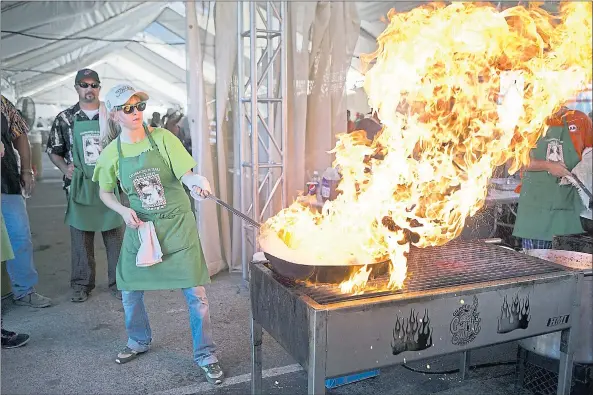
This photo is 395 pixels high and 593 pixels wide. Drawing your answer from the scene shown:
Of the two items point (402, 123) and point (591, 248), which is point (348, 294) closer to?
point (402, 123)

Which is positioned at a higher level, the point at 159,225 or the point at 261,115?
the point at 261,115

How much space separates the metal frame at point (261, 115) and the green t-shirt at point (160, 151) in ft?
6.21

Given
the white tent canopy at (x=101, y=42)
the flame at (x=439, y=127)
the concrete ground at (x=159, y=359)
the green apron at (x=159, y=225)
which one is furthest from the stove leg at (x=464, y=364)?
the white tent canopy at (x=101, y=42)

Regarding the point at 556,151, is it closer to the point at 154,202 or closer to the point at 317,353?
the point at 317,353

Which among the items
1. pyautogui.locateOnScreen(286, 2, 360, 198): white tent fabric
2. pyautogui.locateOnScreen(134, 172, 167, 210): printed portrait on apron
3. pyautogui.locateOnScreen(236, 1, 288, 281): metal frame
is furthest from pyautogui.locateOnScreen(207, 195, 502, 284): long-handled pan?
pyautogui.locateOnScreen(286, 2, 360, 198): white tent fabric

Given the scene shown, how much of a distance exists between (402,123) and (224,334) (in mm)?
2360

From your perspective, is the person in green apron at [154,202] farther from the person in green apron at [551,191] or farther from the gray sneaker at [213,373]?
the person in green apron at [551,191]

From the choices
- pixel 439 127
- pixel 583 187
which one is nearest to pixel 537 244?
pixel 583 187

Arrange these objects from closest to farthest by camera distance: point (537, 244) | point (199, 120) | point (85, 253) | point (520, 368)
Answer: point (520, 368), point (537, 244), point (85, 253), point (199, 120)

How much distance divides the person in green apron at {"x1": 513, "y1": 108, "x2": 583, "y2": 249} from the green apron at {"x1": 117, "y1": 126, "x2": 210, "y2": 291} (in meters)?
3.02

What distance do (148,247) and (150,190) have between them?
0.39 meters

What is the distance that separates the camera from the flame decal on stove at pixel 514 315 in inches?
104

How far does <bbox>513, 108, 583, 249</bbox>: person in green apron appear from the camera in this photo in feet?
14.1

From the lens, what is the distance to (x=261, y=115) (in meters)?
5.66
